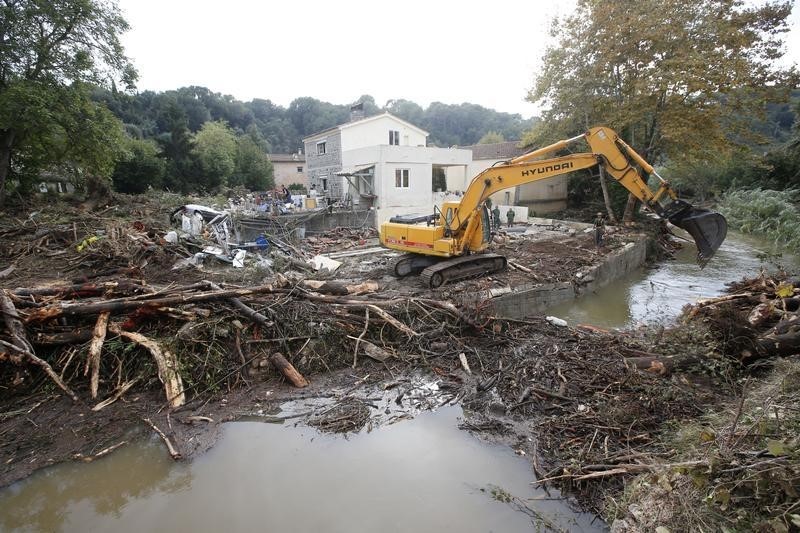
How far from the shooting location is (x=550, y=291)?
32.2 ft

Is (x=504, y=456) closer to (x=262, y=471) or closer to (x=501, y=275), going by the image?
(x=262, y=471)

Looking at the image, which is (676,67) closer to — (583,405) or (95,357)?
(583,405)

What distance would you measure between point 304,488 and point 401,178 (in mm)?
16909

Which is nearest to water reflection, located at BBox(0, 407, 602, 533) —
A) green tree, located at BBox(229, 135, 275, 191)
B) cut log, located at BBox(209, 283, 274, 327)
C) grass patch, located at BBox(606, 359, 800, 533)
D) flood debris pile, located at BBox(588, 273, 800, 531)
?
grass patch, located at BBox(606, 359, 800, 533)

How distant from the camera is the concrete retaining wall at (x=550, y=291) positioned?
28.7 ft


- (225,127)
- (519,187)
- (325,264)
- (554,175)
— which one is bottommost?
(325,264)

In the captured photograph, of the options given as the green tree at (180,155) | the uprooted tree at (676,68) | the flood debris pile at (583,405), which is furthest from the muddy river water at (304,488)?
the green tree at (180,155)

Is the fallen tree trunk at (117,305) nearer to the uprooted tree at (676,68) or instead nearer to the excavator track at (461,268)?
the excavator track at (461,268)

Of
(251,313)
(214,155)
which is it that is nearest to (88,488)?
(251,313)

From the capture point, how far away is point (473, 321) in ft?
23.4

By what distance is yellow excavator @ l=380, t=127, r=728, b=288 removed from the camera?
7855 millimetres

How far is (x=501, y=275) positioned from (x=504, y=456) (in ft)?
20.7

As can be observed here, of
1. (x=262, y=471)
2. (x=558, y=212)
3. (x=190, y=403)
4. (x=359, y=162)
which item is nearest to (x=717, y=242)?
(x=262, y=471)

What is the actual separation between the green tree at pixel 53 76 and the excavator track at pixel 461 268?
14.1 metres
